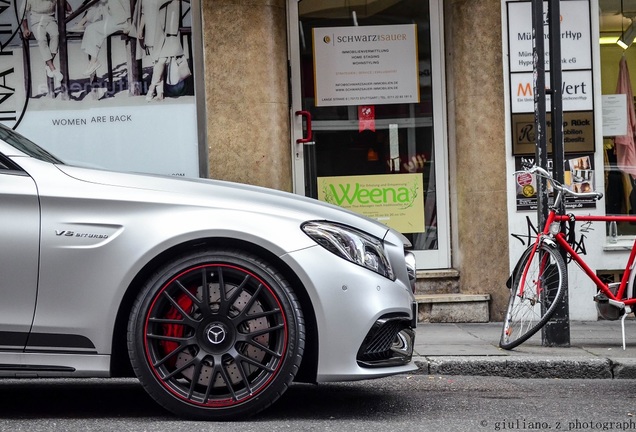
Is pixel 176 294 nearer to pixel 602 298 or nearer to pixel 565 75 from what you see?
pixel 602 298

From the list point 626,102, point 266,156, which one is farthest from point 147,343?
point 626,102

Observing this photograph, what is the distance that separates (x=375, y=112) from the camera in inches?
399

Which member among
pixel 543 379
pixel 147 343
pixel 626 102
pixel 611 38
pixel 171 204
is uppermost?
pixel 611 38

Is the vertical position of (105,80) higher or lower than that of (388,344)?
higher

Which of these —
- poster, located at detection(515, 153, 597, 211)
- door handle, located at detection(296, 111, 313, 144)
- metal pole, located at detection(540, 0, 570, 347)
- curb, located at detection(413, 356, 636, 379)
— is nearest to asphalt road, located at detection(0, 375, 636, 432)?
curb, located at detection(413, 356, 636, 379)

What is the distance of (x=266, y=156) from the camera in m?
9.62

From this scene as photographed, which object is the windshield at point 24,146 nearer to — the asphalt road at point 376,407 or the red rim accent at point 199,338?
the red rim accent at point 199,338

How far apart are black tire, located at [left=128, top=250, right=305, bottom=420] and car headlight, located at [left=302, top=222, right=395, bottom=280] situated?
0.92 ft

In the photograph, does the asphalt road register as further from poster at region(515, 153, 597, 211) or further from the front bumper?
poster at region(515, 153, 597, 211)

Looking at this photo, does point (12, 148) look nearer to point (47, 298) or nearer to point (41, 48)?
point (47, 298)

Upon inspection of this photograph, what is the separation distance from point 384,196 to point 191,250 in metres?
5.23

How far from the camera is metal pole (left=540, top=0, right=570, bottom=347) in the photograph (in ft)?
25.2

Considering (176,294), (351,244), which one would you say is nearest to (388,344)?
(351,244)

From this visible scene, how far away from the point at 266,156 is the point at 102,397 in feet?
13.5
